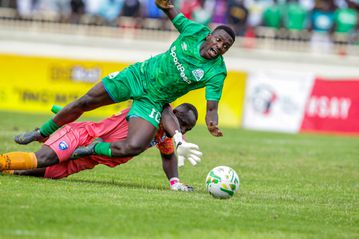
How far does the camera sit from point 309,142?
2302 centimetres

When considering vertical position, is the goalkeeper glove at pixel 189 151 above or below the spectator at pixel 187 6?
above

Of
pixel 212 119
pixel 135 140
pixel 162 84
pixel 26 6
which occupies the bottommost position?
pixel 26 6

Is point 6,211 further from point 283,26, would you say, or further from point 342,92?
point 283,26

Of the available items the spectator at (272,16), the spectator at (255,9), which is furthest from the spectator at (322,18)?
the spectator at (255,9)

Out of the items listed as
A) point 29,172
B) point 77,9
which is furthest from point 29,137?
point 77,9

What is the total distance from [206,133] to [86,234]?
52.7 feet

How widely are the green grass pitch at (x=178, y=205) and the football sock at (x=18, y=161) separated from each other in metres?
0.17

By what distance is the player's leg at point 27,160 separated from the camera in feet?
36.5

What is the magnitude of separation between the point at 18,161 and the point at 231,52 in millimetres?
22842

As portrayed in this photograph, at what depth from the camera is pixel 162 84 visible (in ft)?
37.4

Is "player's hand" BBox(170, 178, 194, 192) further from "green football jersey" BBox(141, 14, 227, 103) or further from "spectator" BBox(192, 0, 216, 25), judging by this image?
"spectator" BBox(192, 0, 216, 25)

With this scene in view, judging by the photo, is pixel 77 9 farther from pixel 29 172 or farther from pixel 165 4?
pixel 29 172

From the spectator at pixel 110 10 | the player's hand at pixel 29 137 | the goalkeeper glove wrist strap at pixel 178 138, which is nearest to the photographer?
the goalkeeper glove wrist strap at pixel 178 138

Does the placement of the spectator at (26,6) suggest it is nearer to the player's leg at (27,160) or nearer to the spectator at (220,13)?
the spectator at (220,13)
